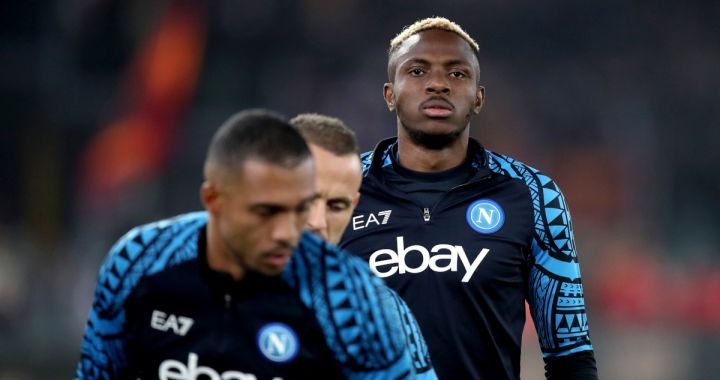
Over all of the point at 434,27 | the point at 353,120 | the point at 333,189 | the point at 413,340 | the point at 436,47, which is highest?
the point at 353,120

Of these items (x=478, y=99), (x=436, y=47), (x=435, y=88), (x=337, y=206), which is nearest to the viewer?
(x=337, y=206)

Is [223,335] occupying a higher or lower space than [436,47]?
lower

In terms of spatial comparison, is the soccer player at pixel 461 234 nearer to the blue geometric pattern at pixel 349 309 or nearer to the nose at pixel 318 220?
the nose at pixel 318 220

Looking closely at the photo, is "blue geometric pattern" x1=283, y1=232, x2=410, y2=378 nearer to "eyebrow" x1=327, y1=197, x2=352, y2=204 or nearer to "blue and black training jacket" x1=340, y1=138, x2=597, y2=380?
"eyebrow" x1=327, y1=197, x2=352, y2=204

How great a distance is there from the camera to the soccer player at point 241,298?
2787mm

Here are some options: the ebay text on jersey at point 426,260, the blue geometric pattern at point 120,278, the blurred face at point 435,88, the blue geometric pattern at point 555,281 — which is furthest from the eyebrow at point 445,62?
the blue geometric pattern at point 120,278

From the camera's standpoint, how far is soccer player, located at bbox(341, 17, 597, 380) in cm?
→ 411

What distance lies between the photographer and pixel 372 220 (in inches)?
170

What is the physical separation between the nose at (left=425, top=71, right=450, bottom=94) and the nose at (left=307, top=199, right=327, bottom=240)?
1.00 m

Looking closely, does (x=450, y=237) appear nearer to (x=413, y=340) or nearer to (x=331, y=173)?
(x=331, y=173)

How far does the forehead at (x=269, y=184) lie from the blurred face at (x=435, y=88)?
160 centimetres

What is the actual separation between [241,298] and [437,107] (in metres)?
1.64

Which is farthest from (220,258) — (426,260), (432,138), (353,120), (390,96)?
(353,120)

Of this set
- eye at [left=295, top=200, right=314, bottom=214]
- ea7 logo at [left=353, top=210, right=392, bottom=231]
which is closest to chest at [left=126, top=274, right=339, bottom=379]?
eye at [left=295, top=200, right=314, bottom=214]
